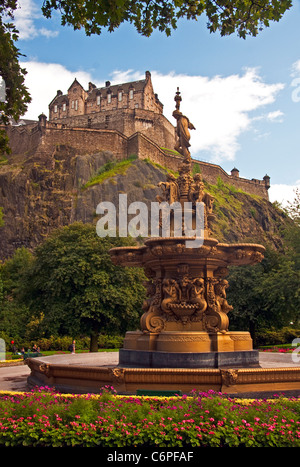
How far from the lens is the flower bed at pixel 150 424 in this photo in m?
5.34

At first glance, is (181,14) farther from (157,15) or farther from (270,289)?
(270,289)

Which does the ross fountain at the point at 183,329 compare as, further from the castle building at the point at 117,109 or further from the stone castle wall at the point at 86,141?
the castle building at the point at 117,109

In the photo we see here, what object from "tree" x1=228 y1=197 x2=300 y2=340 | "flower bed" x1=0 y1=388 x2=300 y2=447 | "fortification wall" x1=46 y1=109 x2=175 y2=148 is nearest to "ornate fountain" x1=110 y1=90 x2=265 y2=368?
"flower bed" x1=0 y1=388 x2=300 y2=447

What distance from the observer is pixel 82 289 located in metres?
31.8

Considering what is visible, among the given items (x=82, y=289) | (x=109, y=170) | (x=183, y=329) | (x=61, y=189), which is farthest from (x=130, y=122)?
(x=183, y=329)

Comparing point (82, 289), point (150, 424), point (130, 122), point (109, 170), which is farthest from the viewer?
point (130, 122)

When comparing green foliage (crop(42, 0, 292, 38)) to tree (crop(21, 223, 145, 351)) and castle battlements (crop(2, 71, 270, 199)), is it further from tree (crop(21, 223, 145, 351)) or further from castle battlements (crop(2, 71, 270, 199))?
castle battlements (crop(2, 71, 270, 199))

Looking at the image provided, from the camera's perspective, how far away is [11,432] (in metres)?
5.57

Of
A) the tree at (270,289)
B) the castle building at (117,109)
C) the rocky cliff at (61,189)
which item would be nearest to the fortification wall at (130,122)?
the castle building at (117,109)

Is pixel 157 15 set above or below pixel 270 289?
above

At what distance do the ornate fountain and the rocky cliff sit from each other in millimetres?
57534

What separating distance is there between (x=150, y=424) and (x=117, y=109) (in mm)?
87926

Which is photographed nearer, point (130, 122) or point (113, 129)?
point (113, 129)
